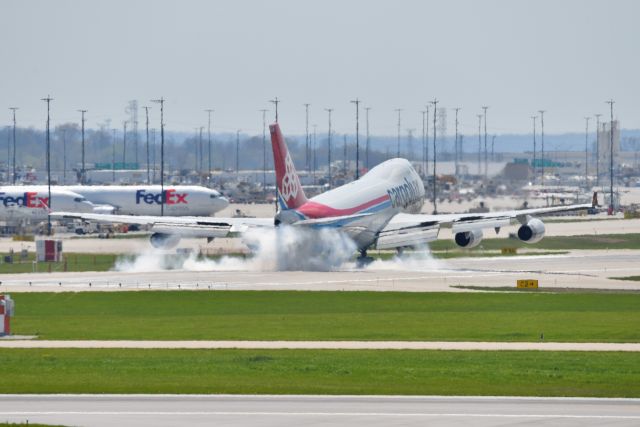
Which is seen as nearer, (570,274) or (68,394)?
(68,394)

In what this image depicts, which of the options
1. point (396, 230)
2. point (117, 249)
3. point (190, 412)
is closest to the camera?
point (190, 412)

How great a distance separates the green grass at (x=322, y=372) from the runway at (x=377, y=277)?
34.6 meters

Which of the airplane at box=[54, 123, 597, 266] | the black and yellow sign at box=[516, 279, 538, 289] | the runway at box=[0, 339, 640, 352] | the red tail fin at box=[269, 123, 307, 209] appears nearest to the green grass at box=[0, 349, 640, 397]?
the runway at box=[0, 339, 640, 352]

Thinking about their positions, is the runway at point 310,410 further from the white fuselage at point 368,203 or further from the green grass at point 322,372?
the white fuselage at point 368,203

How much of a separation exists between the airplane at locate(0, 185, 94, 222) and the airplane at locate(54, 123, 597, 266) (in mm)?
67096

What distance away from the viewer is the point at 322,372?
4922cm

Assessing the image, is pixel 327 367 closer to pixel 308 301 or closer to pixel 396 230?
pixel 308 301

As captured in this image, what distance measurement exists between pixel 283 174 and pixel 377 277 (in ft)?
27.9

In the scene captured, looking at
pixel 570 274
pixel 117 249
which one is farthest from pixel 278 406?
pixel 117 249

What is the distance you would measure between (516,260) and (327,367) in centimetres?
6807

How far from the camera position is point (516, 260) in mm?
117000

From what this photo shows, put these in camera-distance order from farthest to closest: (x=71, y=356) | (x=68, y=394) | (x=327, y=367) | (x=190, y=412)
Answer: (x=71, y=356) < (x=327, y=367) < (x=68, y=394) < (x=190, y=412)

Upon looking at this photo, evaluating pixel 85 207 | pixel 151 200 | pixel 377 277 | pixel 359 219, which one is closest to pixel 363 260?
pixel 359 219

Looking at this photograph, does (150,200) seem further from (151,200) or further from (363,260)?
(363,260)
